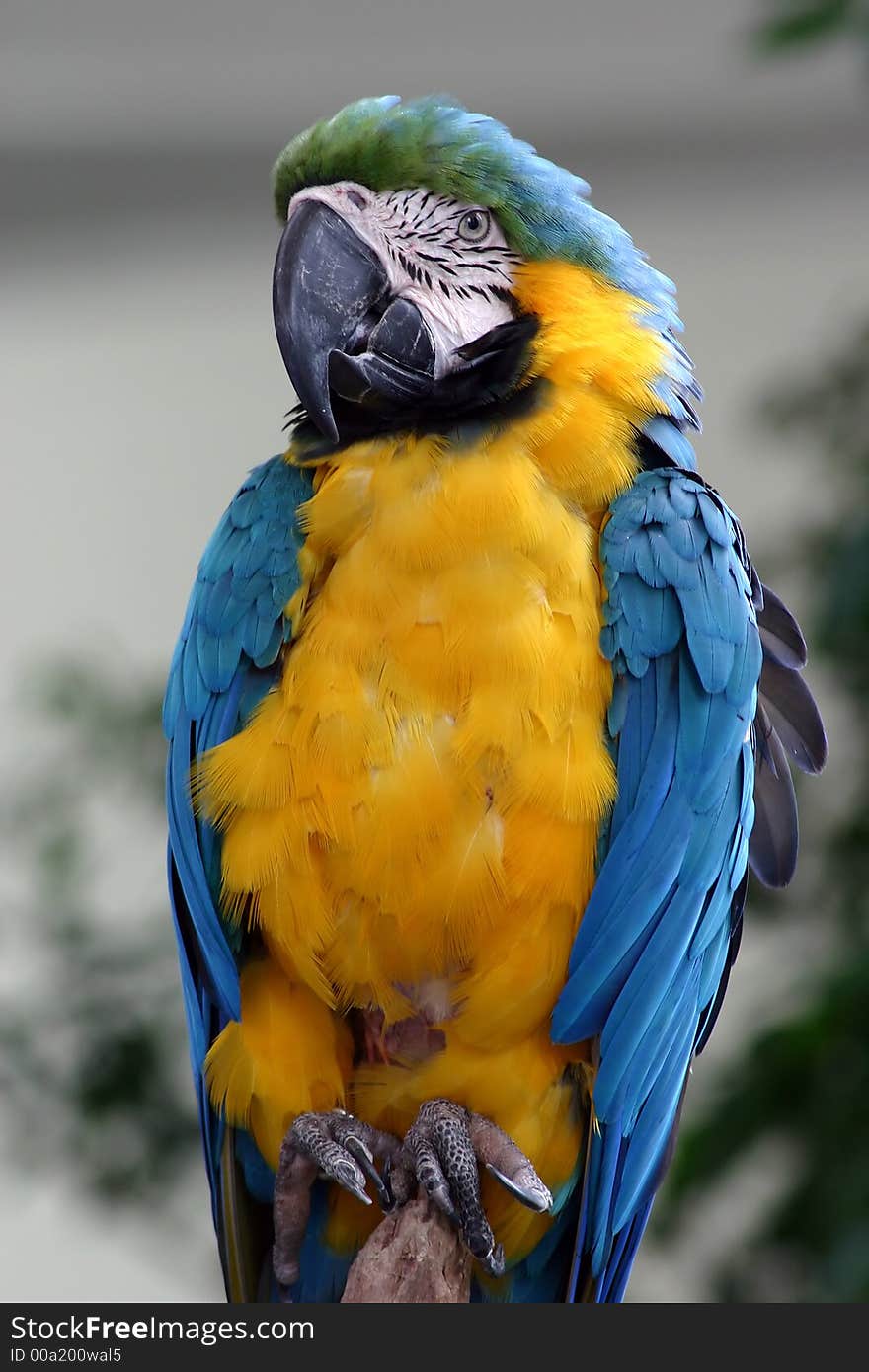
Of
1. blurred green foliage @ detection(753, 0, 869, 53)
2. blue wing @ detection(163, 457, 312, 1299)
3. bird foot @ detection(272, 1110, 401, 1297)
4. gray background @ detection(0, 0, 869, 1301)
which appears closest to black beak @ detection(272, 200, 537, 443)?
blue wing @ detection(163, 457, 312, 1299)

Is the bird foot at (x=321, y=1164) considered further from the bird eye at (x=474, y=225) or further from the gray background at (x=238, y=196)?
the gray background at (x=238, y=196)

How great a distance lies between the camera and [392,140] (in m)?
1.21

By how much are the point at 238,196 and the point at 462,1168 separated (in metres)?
3.17

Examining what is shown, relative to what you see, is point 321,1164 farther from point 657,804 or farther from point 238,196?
point 238,196

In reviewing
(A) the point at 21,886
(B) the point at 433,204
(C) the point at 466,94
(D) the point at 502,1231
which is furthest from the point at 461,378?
(C) the point at 466,94

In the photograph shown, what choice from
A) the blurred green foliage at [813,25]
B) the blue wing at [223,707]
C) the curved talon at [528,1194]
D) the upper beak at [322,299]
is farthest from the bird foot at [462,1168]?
the blurred green foliage at [813,25]

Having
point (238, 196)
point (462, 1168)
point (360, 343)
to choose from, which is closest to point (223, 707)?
point (360, 343)

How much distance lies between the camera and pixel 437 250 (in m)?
1.19

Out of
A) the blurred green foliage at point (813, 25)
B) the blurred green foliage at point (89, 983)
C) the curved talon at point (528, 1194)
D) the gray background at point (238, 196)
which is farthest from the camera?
the gray background at point (238, 196)

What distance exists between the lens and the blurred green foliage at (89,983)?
6.81 feet

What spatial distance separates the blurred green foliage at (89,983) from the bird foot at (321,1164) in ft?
2.92

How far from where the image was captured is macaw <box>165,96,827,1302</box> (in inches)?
44.4

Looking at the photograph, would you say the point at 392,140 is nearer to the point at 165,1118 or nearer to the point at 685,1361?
the point at 685,1361

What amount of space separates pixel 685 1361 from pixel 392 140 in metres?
1.04
